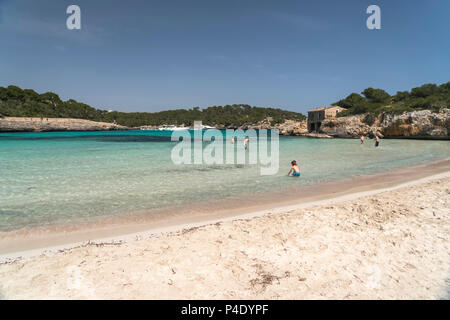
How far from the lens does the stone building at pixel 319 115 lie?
6328 cm

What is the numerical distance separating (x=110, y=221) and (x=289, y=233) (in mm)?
4290

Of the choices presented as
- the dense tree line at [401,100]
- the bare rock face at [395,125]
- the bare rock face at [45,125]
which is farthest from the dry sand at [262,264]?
the bare rock face at [45,125]

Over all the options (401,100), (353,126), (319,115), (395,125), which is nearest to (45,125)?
(319,115)

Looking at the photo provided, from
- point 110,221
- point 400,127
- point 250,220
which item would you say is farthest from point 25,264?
point 400,127

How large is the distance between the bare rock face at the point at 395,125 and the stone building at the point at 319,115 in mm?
5456

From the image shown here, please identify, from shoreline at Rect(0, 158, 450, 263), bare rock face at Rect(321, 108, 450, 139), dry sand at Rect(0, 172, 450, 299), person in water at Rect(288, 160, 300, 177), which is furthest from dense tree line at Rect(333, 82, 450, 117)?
dry sand at Rect(0, 172, 450, 299)

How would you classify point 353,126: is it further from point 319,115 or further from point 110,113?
point 110,113

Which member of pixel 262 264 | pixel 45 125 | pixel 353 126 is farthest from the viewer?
pixel 45 125

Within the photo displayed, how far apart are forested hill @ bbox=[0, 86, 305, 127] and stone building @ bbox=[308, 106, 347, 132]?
42.8 metres

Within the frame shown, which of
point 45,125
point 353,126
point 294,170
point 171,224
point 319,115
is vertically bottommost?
point 171,224

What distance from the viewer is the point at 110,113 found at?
150250 mm

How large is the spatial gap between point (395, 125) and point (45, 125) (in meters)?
103

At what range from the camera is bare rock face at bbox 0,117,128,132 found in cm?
7544

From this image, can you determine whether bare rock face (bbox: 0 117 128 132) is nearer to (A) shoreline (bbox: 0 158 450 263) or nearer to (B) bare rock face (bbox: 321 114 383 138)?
(B) bare rock face (bbox: 321 114 383 138)
